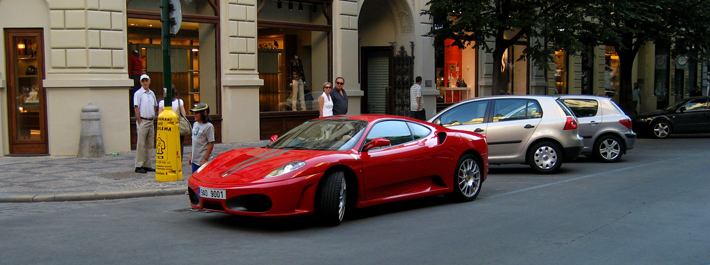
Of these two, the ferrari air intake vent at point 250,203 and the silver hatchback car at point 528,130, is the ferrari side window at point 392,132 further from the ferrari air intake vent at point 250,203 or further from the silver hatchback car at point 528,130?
the silver hatchback car at point 528,130

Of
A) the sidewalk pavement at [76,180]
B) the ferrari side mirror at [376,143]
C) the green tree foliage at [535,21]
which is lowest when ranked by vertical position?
the sidewalk pavement at [76,180]

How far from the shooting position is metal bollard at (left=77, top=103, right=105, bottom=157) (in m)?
14.3

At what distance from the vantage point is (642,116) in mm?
23609

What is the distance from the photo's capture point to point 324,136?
8445 millimetres

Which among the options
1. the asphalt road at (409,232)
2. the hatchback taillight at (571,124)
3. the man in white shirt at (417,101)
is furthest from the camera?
the man in white shirt at (417,101)

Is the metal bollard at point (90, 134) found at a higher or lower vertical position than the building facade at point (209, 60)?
lower

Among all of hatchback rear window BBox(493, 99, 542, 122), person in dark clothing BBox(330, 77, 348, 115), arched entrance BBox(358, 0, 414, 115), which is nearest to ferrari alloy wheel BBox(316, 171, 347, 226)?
hatchback rear window BBox(493, 99, 542, 122)

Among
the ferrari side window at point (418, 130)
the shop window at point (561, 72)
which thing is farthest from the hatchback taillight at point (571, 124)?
the shop window at point (561, 72)

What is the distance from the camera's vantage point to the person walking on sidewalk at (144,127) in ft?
40.1

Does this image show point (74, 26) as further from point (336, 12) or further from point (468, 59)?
point (468, 59)

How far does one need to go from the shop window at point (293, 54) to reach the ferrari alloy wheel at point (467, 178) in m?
9.57

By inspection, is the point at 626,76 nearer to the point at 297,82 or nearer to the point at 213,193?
the point at 297,82

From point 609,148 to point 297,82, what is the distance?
28.1 feet

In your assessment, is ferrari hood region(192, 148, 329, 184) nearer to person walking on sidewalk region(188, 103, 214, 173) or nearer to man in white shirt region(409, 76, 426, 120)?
person walking on sidewalk region(188, 103, 214, 173)
